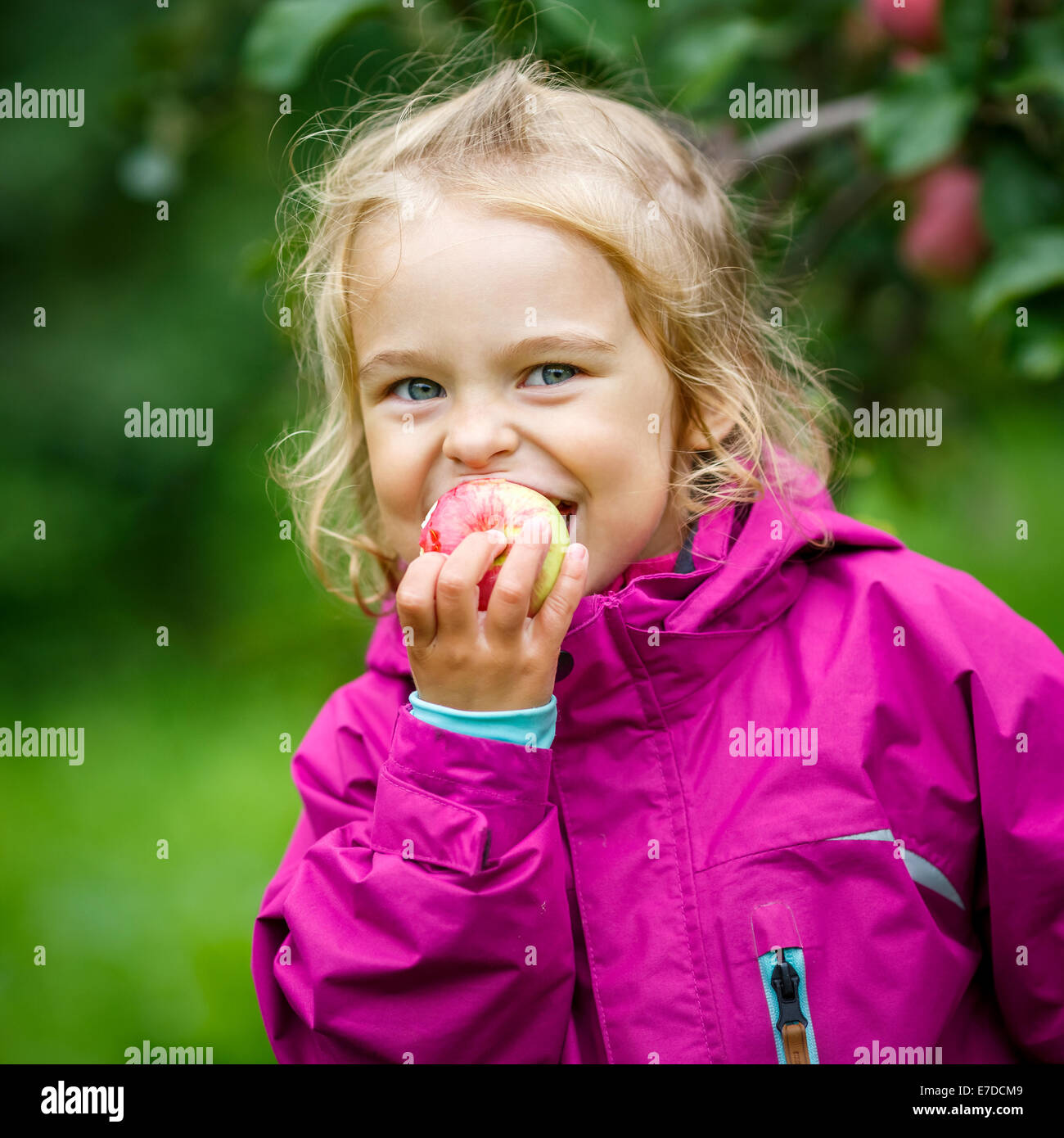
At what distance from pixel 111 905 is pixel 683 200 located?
173 centimetres

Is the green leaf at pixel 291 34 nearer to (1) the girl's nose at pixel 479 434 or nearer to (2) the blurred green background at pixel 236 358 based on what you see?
(2) the blurred green background at pixel 236 358

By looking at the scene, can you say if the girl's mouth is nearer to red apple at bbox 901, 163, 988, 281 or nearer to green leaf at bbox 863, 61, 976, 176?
green leaf at bbox 863, 61, 976, 176

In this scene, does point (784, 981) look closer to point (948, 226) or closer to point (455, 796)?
point (455, 796)

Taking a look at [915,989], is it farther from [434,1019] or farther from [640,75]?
[640,75]

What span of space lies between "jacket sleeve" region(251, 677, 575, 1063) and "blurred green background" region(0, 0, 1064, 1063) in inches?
25.6

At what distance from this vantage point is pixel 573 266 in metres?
1.14

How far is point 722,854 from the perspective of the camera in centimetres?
111

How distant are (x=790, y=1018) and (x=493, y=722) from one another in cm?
38

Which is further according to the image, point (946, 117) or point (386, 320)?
point (946, 117)

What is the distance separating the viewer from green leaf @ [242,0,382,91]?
4.96ft

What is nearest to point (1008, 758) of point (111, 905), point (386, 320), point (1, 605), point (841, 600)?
point (841, 600)

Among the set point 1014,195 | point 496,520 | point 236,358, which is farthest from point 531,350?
point 236,358

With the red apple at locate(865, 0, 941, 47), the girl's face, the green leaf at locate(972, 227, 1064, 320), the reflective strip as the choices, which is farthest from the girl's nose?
the red apple at locate(865, 0, 941, 47)

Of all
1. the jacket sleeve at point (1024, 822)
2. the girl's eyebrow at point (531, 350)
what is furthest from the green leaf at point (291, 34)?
the jacket sleeve at point (1024, 822)
